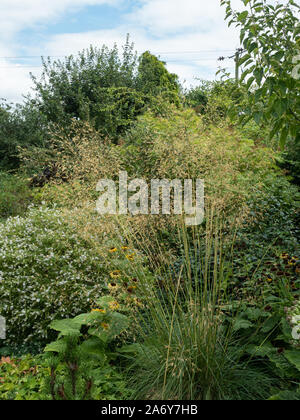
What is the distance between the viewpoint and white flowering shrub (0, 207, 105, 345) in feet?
10.5

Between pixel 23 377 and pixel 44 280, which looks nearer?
pixel 23 377

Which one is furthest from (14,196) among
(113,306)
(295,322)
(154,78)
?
(295,322)

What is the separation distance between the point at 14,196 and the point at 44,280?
4.97m

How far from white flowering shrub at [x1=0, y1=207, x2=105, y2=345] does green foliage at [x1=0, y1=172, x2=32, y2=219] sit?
3.60 metres

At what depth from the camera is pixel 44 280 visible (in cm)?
331

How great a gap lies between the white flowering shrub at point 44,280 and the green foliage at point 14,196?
11.8 ft

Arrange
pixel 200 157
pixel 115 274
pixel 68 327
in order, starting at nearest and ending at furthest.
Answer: pixel 68 327
pixel 115 274
pixel 200 157

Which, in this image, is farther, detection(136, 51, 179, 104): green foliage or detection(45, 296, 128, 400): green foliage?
detection(136, 51, 179, 104): green foliage

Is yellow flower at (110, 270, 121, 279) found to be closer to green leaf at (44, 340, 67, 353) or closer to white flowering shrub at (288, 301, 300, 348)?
green leaf at (44, 340, 67, 353)

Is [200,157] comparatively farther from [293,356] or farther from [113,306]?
[293,356]

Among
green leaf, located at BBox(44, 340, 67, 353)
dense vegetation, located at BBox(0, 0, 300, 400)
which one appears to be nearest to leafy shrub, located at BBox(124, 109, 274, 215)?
dense vegetation, located at BBox(0, 0, 300, 400)
